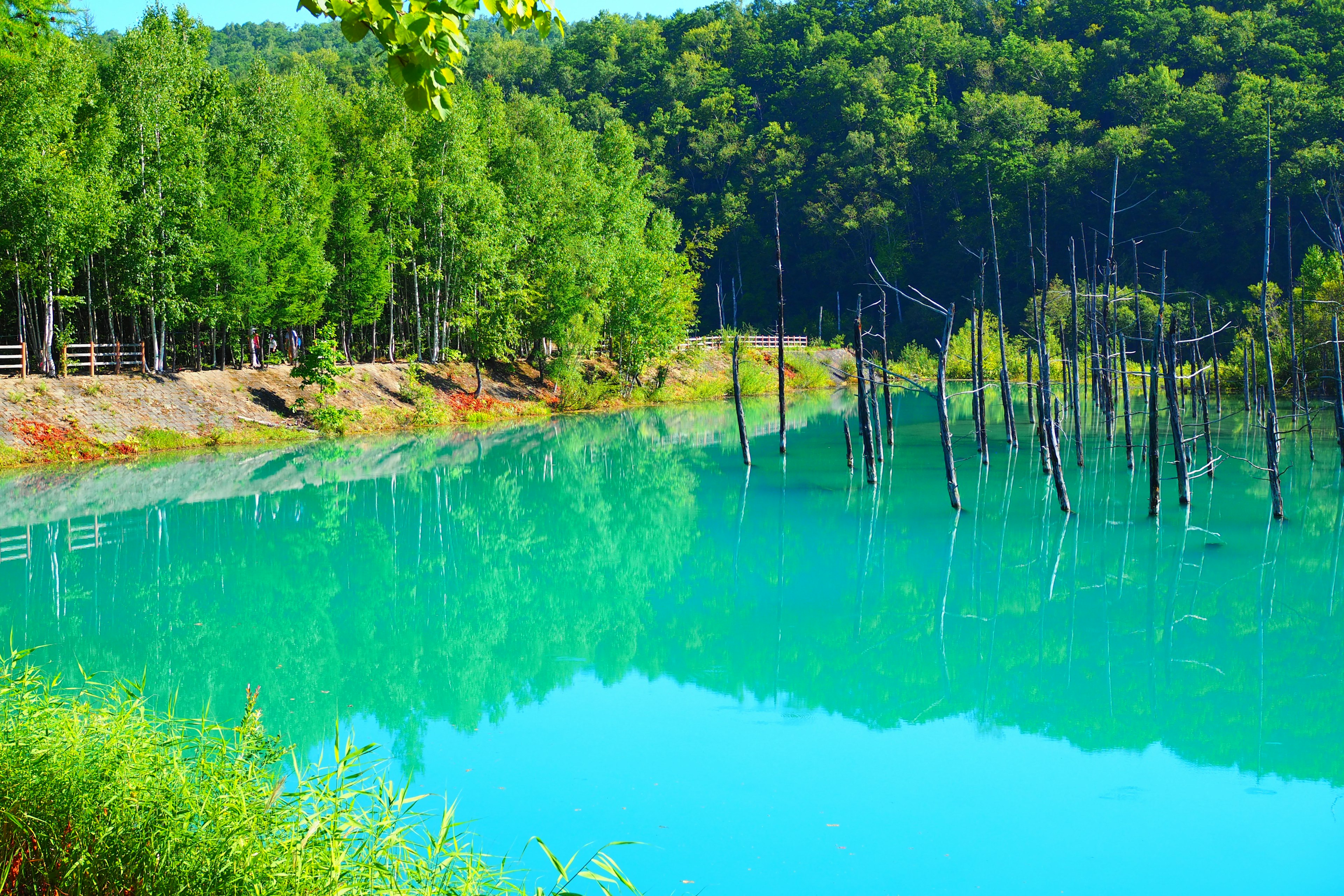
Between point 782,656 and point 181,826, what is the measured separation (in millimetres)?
8349

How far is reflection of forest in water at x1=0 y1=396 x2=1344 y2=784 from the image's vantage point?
10734 millimetres

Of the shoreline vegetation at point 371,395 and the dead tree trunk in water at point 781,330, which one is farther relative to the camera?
the shoreline vegetation at point 371,395

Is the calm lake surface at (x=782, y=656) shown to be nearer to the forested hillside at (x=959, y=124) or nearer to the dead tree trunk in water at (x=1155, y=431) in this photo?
the dead tree trunk in water at (x=1155, y=431)

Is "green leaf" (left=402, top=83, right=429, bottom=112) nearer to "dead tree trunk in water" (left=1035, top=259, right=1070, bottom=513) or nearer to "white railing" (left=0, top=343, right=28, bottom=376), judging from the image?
"dead tree trunk in water" (left=1035, top=259, right=1070, bottom=513)

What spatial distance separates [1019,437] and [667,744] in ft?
91.5

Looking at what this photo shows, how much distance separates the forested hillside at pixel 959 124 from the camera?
7044cm

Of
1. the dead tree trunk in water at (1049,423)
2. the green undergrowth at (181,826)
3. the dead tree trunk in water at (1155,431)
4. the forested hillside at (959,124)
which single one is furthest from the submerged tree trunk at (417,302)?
the green undergrowth at (181,826)

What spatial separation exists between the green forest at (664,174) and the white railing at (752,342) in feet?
12.2

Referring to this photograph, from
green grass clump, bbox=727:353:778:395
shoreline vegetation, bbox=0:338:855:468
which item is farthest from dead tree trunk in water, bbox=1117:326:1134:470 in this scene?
green grass clump, bbox=727:353:778:395

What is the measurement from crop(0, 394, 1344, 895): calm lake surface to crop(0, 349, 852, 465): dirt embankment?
197 inches

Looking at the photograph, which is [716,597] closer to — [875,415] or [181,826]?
[181,826]

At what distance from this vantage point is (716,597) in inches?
604

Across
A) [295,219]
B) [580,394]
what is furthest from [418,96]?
[580,394]

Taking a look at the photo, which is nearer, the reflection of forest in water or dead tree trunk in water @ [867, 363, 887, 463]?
the reflection of forest in water
